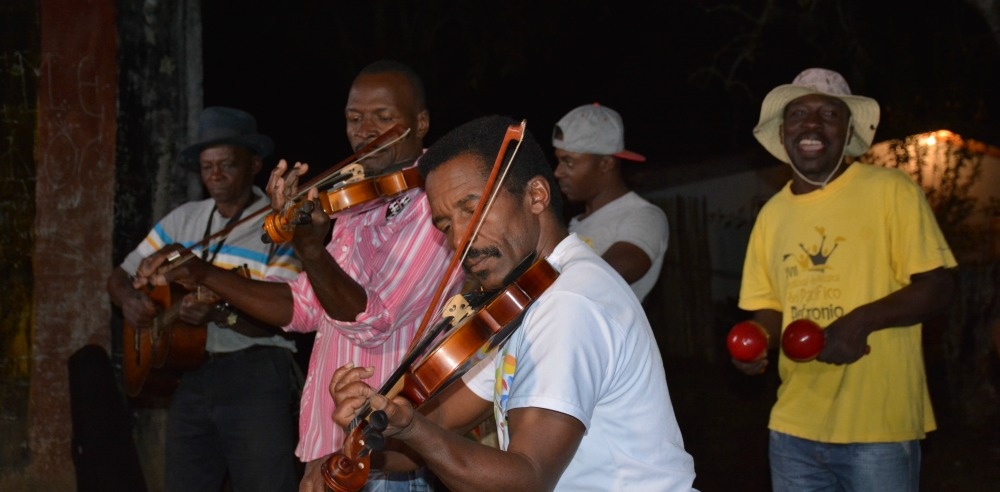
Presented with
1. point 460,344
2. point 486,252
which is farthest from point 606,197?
point 460,344

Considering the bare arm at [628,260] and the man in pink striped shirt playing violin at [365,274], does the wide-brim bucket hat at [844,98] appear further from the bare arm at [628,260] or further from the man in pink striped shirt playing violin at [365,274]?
the man in pink striped shirt playing violin at [365,274]

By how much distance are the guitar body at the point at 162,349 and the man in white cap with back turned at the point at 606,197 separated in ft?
5.88

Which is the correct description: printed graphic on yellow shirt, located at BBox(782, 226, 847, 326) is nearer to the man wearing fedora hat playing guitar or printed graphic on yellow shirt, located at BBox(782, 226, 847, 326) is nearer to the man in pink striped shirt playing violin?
the man in pink striped shirt playing violin

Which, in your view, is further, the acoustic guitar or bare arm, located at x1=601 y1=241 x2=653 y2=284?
the acoustic guitar

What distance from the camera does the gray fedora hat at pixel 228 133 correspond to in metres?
5.61

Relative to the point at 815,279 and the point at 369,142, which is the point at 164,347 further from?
the point at 815,279

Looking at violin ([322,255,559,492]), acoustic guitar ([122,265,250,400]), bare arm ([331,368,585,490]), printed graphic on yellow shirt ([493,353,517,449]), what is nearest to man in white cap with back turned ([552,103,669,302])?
acoustic guitar ([122,265,250,400])

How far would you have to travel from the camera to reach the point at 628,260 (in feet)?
16.8

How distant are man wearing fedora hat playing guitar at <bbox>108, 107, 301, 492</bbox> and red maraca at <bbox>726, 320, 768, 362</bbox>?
1.93 metres

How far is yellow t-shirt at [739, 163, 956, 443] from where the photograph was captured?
13.1ft

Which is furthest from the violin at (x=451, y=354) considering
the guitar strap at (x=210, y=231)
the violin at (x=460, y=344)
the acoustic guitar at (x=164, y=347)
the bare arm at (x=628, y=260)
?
the guitar strap at (x=210, y=231)

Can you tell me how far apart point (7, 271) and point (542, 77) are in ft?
38.2

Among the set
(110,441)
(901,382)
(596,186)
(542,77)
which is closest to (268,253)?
(596,186)

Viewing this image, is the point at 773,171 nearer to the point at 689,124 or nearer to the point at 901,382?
the point at 689,124
